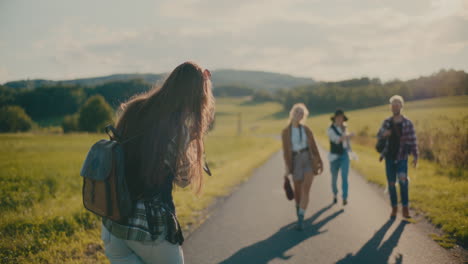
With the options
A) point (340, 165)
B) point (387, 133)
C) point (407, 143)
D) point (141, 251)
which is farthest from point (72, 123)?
point (141, 251)

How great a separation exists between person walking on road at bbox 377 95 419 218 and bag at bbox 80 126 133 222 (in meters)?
5.71

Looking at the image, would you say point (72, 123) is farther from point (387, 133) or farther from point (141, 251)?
point (141, 251)

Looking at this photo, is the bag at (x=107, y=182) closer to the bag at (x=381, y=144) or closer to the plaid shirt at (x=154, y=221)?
the plaid shirt at (x=154, y=221)

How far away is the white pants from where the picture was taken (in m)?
1.85

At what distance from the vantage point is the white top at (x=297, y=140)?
5734mm

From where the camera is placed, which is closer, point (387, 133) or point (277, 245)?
point (277, 245)

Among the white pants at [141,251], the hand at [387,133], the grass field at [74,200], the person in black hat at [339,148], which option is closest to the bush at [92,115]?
the grass field at [74,200]

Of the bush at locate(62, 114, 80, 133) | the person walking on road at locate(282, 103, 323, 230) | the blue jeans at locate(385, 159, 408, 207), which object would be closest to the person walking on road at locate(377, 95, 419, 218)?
the blue jeans at locate(385, 159, 408, 207)

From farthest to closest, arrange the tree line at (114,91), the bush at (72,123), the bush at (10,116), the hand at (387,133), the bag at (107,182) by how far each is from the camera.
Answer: the bush at (72,123) < the bush at (10,116) < the tree line at (114,91) < the hand at (387,133) < the bag at (107,182)

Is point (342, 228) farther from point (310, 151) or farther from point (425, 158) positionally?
point (425, 158)

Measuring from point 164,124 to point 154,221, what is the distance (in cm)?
62

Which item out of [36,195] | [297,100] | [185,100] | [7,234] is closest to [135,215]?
[185,100]

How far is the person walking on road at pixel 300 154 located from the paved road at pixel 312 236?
796 millimetres

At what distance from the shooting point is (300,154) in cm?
572
